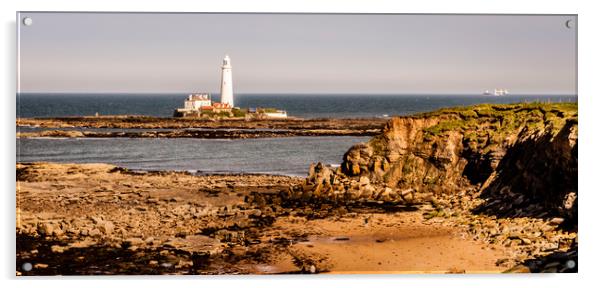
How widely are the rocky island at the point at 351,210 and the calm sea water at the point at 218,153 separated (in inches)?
5.7

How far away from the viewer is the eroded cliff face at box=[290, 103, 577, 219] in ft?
35.4

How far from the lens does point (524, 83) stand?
34.3 feet

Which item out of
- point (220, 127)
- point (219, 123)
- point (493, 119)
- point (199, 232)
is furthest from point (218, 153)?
point (493, 119)

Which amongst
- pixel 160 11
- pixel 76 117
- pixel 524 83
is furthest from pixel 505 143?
pixel 76 117

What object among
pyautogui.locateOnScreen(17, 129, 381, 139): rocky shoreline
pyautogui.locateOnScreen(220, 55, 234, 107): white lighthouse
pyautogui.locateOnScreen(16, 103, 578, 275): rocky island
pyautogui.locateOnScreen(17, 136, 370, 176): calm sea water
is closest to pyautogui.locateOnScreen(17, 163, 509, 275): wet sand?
pyautogui.locateOnScreen(16, 103, 578, 275): rocky island

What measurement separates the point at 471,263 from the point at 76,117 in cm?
561

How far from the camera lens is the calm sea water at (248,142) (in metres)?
10.9

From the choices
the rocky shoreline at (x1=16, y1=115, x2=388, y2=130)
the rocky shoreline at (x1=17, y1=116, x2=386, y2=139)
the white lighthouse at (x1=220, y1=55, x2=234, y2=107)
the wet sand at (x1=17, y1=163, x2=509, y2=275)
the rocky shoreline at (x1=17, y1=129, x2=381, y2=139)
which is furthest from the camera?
the rocky shoreline at (x1=17, y1=129, x2=381, y2=139)

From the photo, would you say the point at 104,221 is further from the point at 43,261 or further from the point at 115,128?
the point at 115,128

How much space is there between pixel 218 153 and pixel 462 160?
3847 mm

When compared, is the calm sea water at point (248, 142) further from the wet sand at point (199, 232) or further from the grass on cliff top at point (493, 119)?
the grass on cliff top at point (493, 119)

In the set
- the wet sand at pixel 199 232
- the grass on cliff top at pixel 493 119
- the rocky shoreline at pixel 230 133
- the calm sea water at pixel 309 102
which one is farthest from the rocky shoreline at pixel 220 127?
the grass on cliff top at pixel 493 119

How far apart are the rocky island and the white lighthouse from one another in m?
0.91

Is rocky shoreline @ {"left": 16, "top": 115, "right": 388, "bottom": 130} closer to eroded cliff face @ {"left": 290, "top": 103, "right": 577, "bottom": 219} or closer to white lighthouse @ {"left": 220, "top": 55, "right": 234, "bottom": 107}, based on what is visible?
eroded cliff face @ {"left": 290, "top": 103, "right": 577, "bottom": 219}
